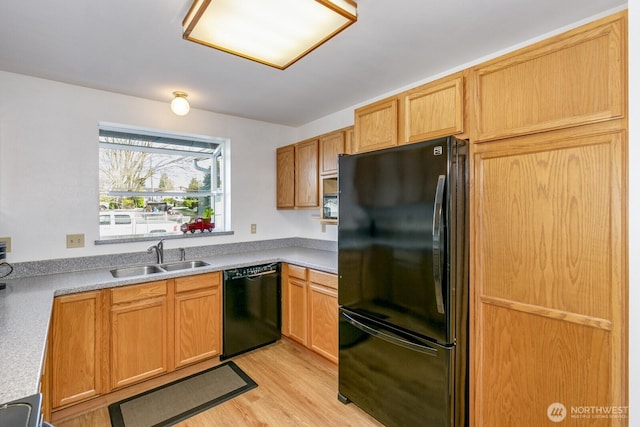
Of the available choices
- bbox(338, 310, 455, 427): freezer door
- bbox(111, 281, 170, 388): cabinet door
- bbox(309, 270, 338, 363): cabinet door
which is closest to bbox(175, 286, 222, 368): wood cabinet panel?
bbox(111, 281, 170, 388): cabinet door

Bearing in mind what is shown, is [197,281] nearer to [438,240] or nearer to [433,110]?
[438,240]

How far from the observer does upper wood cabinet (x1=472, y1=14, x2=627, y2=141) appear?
119 cm

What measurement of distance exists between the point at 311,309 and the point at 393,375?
1.05 meters

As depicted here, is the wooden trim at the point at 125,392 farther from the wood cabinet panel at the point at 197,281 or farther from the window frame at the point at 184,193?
the window frame at the point at 184,193

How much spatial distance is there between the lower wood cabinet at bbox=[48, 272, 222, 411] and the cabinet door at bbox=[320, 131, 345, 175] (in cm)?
142

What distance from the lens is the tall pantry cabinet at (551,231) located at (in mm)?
1210

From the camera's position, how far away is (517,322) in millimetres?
1471

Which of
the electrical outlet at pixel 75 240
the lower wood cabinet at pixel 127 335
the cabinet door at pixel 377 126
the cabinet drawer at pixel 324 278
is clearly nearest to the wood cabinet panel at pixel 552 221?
the cabinet door at pixel 377 126

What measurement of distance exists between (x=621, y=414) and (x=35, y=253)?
11.7 feet

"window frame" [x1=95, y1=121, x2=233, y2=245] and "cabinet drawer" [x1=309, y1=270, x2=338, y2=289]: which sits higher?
"window frame" [x1=95, y1=121, x2=233, y2=245]

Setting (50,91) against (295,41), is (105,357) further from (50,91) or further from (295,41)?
(295,41)

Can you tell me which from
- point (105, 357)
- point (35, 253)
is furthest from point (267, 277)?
point (35, 253)

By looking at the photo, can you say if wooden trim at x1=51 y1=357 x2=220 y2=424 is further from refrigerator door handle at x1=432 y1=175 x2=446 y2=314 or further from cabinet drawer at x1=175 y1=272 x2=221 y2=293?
refrigerator door handle at x1=432 y1=175 x2=446 y2=314
